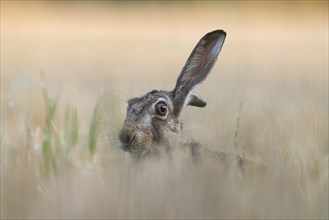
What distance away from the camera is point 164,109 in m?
2.55

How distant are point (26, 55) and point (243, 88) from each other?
10.3ft

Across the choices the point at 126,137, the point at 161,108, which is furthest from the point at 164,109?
the point at 126,137

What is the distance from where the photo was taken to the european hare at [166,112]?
2.47 metres

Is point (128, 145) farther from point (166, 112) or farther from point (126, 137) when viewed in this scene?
point (166, 112)

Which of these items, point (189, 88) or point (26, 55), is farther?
point (26, 55)

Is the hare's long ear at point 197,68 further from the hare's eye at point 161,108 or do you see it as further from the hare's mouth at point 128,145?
the hare's mouth at point 128,145

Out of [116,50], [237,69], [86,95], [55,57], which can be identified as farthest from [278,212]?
[116,50]

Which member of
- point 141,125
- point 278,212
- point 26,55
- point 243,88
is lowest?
point 278,212

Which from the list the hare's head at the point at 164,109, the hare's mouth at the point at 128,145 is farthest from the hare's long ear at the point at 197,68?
the hare's mouth at the point at 128,145

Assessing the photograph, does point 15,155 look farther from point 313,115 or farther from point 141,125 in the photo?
point 313,115

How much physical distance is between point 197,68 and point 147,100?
0.71ft

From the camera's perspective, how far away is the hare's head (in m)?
2.48

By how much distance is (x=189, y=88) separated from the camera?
263cm

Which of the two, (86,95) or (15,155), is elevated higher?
(86,95)
